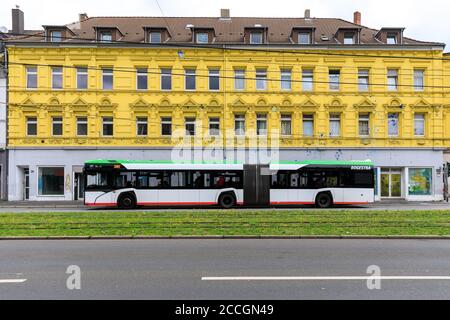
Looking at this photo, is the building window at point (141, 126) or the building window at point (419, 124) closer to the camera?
the building window at point (141, 126)

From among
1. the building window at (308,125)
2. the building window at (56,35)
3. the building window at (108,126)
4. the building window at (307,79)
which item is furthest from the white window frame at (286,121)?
the building window at (56,35)

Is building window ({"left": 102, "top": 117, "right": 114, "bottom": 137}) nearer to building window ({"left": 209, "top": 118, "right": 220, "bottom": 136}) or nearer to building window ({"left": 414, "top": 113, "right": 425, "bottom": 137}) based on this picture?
building window ({"left": 209, "top": 118, "right": 220, "bottom": 136})

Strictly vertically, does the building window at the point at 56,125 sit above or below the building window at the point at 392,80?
below

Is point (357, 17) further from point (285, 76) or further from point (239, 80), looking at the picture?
point (239, 80)

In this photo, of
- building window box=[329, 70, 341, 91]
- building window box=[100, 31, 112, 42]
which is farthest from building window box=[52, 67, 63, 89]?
building window box=[329, 70, 341, 91]

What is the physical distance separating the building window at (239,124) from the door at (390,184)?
35.3 ft

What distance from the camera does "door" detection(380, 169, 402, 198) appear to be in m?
29.8

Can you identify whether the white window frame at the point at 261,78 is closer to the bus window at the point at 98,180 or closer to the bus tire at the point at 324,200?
the bus tire at the point at 324,200

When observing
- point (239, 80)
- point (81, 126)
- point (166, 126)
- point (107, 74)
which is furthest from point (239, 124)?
point (81, 126)

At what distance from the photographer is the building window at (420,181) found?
97.1 ft

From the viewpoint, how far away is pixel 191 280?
21.7 feet
